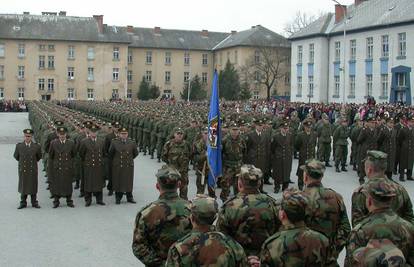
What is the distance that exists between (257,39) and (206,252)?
78.9 metres

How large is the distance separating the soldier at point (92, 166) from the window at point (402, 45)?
37656mm

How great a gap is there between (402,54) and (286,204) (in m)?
45.1

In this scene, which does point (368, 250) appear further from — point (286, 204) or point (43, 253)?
point (43, 253)

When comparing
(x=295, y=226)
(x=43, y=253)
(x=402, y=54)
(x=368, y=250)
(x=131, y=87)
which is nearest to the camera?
(x=368, y=250)

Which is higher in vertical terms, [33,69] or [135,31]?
[135,31]

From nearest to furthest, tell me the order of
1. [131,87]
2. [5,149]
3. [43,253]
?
[43,253], [5,149], [131,87]

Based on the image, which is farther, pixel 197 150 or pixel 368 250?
pixel 197 150

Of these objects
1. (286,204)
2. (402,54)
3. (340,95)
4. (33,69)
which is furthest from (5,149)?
(33,69)

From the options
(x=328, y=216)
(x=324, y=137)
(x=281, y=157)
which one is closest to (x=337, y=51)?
(x=324, y=137)

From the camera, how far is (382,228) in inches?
208

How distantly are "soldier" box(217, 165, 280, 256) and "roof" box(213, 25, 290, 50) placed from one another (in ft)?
247

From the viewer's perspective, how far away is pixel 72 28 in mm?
81000

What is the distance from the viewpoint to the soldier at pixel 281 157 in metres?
15.5

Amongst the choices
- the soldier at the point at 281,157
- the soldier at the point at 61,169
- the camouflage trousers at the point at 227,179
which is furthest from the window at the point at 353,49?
the soldier at the point at 61,169
